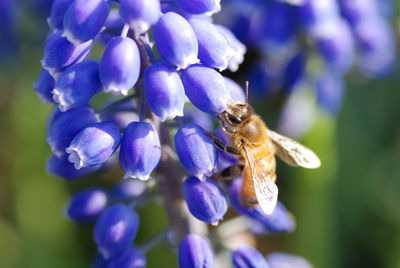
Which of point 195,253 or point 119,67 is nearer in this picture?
point 119,67

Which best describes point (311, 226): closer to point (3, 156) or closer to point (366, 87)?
point (366, 87)

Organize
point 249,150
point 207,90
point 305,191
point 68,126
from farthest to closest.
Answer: point 305,191, point 249,150, point 68,126, point 207,90

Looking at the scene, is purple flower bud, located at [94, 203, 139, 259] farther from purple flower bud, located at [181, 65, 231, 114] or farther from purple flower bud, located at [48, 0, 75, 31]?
purple flower bud, located at [48, 0, 75, 31]

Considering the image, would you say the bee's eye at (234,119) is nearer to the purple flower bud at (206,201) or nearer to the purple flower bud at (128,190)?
the purple flower bud at (206,201)

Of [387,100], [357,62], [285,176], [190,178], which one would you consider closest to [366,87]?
[387,100]

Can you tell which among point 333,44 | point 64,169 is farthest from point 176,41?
point 333,44

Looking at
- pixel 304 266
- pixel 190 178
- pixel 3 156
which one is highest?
pixel 190 178

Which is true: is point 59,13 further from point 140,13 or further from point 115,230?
point 115,230
